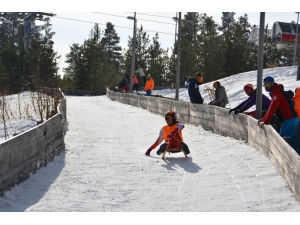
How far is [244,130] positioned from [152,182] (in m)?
4.79

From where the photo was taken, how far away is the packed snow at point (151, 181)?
778 cm

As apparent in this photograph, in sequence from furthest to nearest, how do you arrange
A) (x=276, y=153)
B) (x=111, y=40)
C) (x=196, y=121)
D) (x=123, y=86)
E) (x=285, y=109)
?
(x=111, y=40) < (x=123, y=86) < (x=196, y=121) < (x=285, y=109) < (x=276, y=153)

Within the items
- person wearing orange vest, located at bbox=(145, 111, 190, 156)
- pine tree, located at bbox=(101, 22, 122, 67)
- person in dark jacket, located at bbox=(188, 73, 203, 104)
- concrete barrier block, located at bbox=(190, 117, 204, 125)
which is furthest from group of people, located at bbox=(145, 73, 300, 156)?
pine tree, located at bbox=(101, 22, 122, 67)

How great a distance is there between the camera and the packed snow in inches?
306

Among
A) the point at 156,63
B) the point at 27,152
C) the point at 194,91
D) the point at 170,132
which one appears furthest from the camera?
the point at 156,63

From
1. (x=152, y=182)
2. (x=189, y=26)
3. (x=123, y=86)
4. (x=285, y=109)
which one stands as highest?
(x=189, y=26)

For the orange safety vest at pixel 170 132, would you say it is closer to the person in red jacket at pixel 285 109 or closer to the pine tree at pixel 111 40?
the person in red jacket at pixel 285 109

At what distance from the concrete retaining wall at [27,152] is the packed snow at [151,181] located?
6.3 inches

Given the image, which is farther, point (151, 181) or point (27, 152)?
point (151, 181)

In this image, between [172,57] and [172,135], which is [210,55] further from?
[172,135]

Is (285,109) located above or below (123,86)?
above

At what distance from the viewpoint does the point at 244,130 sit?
1365cm

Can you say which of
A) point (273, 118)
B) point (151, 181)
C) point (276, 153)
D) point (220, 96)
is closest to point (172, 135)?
point (273, 118)
